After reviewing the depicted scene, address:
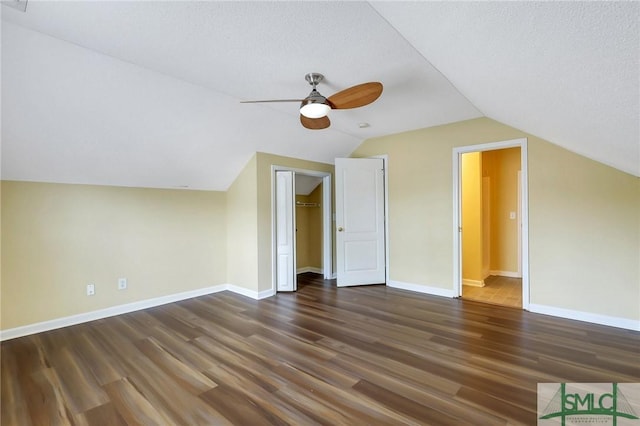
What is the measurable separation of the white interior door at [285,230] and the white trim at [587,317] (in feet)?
10.6

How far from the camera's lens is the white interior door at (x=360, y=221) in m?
4.79

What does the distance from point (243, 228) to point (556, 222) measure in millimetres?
4049

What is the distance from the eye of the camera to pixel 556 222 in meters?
3.38

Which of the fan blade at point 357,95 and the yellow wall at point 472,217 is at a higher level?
the fan blade at point 357,95

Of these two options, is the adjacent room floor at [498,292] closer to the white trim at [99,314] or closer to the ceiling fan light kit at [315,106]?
the ceiling fan light kit at [315,106]

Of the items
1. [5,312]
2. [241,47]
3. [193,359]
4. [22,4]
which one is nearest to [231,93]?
[241,47]

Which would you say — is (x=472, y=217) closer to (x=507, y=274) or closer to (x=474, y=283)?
(x=474, y=283)

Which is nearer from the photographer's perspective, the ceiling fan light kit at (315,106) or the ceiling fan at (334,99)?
the ceiling fan at (334,99)

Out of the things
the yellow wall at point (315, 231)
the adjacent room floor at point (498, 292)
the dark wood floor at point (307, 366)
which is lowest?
the dark wood floor at point (307, 366)

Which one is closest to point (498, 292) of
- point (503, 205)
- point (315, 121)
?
point (503, 205)

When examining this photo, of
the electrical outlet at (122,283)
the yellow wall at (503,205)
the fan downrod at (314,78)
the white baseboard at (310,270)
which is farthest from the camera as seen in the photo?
the white baseboard at (310,270)

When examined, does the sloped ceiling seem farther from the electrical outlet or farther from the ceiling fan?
the electrical outlet

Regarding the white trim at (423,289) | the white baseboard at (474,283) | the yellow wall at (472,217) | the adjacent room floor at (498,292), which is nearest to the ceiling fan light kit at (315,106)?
the white trim at (423,289)

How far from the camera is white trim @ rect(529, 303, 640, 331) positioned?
2.99m
